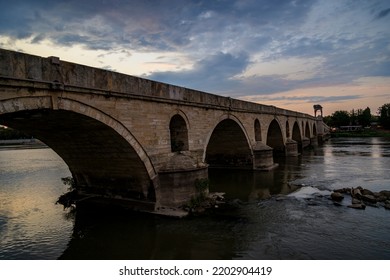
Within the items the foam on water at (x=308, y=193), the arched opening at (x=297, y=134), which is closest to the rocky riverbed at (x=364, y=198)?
→ the foam on water at (x=308, y=193)

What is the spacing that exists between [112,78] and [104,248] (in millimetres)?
4808

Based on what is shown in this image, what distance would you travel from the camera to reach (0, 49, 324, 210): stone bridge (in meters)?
6.72

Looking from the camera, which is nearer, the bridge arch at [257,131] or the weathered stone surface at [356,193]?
the weathered stone surface at [356,193]

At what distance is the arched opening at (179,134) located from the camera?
40.3ft

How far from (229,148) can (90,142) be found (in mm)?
11884

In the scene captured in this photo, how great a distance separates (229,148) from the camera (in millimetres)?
20234

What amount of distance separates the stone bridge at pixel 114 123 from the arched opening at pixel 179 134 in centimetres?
4

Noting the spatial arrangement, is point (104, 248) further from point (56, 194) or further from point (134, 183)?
point (56, 194)

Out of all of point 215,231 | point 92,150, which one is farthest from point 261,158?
point 92,150

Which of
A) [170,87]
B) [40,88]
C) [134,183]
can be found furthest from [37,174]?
[40,88]

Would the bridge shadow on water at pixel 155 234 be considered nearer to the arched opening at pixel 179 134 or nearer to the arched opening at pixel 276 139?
the arched opening at pixel 179 134

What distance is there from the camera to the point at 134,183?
1065cm

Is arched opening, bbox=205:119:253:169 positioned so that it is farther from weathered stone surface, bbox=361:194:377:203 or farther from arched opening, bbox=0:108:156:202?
arched opening, bbox=0:108:156:202

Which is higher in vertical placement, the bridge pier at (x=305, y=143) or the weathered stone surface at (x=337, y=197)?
the bridge pier at (x=305, y=143)
